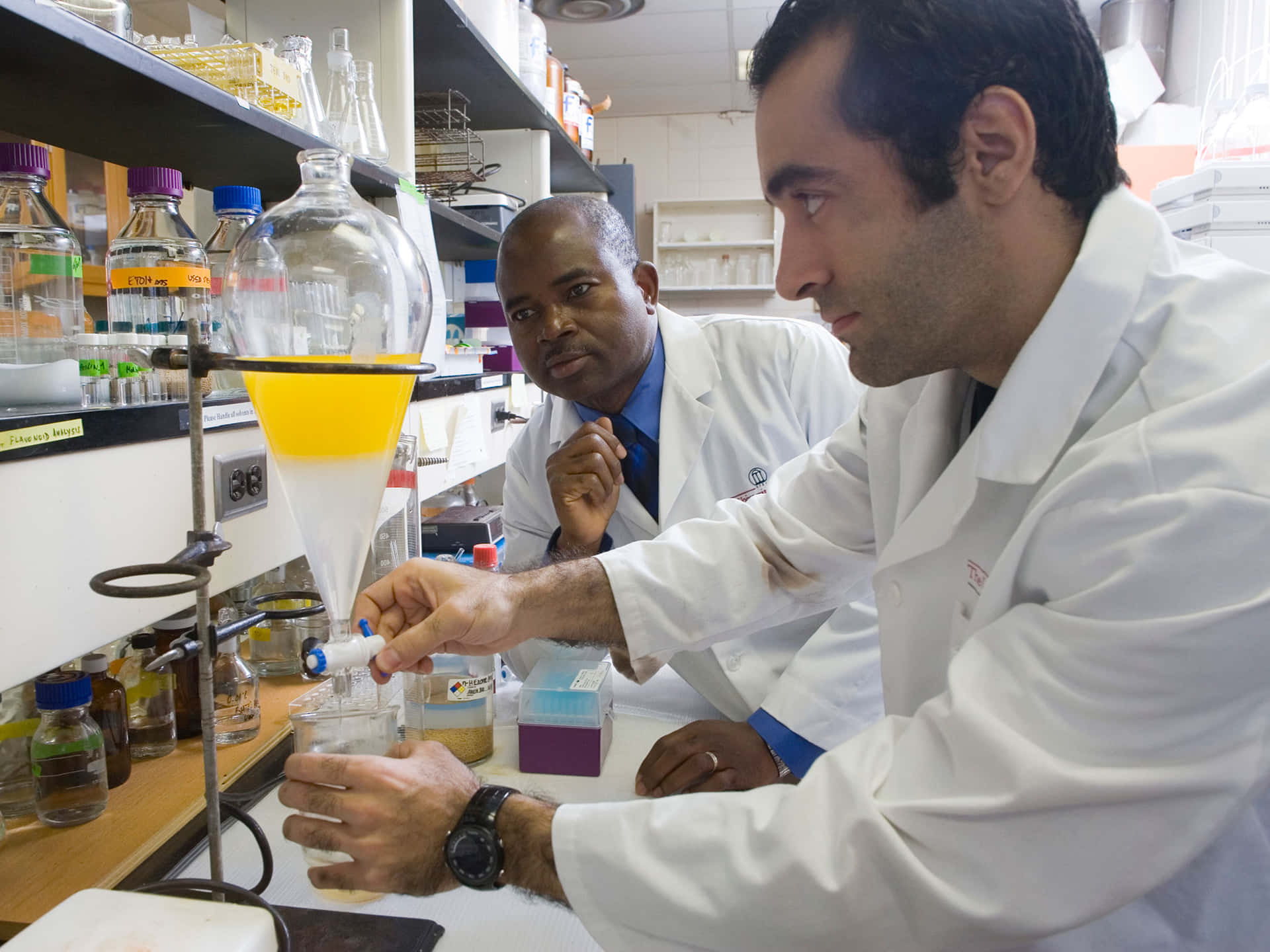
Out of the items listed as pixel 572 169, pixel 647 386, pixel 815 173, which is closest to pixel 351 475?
pixel 815 173

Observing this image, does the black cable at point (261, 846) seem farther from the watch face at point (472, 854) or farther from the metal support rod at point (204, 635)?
the watch face at point (472, 854)

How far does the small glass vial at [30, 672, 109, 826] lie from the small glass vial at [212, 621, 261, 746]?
0.19 metres

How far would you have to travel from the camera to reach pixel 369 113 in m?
1.45

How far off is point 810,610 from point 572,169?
8.01 ft

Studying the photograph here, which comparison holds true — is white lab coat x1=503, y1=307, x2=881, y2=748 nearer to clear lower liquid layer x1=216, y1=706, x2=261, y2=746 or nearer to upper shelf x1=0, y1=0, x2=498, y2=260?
clear lower liquid layer x1=216, y1=706, x2=261, y2=746

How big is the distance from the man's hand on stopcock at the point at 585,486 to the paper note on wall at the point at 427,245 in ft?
0.93

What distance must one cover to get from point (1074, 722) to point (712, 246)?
4.79 m

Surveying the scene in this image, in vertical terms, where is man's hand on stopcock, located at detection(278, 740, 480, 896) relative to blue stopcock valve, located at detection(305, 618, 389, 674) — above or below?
below

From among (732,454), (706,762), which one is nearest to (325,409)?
(706,762)

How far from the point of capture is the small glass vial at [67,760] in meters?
0.91

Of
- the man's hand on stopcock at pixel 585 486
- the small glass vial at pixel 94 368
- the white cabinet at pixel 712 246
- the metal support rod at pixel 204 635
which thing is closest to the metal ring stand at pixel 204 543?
the metal support rod at pixel 204 635

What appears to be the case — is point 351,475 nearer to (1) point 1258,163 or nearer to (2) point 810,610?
(2) point 810,610

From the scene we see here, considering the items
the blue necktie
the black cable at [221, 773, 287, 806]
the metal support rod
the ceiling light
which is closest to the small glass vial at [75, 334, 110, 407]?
the metal support rod

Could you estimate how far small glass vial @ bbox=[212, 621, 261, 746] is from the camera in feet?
3.70
